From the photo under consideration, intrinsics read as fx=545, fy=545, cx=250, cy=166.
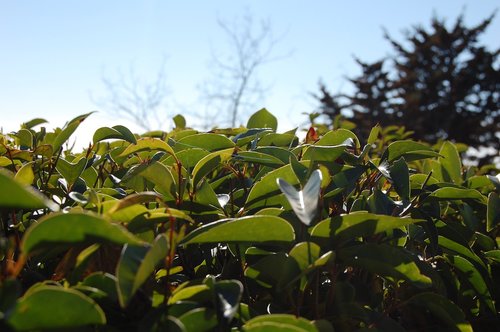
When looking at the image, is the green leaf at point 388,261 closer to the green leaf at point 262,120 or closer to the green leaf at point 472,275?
the green leaf at point 472,275

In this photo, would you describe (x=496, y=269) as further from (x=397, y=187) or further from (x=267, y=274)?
(x=267, y=274)

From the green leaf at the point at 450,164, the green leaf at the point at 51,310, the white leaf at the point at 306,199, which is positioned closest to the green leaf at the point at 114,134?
the white leaf at the point at 306,199

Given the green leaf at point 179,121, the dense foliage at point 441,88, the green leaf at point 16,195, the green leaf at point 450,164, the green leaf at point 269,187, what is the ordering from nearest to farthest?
the green leaf at point 16,195
the green leaf at point 269,187
the green leaf at point 450,164
the green leaf at point 179,121
the dense foliage at point 441,88

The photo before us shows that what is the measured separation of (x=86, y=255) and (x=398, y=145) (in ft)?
2.00

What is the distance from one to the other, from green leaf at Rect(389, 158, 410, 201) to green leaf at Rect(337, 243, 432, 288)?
146 millimetres

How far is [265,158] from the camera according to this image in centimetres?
97

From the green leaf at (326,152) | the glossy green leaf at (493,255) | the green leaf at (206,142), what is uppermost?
the green leaf at (326,152)

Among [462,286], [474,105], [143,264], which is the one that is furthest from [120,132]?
[474,105]

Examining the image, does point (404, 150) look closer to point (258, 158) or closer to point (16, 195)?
point (258, 158)

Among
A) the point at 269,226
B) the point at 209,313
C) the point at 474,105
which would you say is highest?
the point at 474,105

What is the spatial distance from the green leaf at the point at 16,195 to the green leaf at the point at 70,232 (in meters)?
0.02

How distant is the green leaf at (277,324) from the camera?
564 millimetres

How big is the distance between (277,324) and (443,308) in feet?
1.28

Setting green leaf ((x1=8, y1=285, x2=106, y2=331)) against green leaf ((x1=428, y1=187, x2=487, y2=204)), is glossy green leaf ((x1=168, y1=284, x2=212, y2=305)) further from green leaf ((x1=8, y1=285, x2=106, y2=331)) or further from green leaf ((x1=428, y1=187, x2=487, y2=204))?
green leaf ((x1=428, y1=187, x2=487, y2=204))
